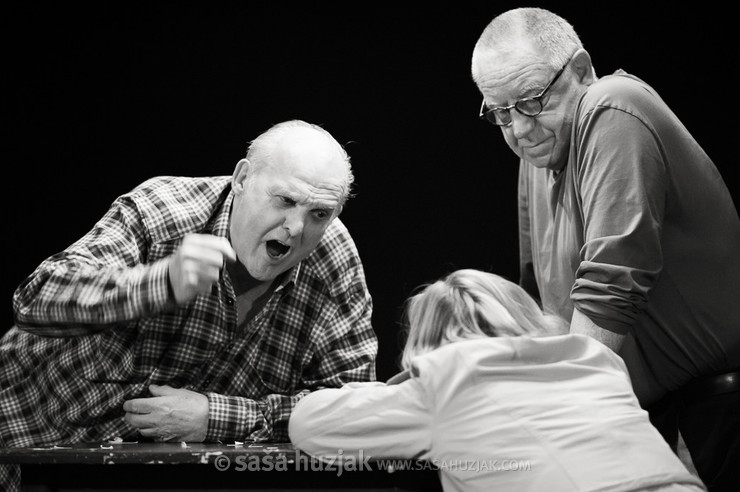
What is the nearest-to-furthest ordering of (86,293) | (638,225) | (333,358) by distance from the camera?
1. (86,293)
2. (638,225)
3. (333,358)

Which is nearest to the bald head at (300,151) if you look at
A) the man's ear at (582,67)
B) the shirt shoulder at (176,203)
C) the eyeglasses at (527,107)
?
the shirt shoulder at (176,203)

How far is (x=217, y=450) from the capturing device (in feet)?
6.48

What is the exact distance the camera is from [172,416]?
2.34 meters

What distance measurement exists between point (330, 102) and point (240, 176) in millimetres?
1144

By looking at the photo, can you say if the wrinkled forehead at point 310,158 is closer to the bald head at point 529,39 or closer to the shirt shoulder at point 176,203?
the shirt shoulder at point 176,203

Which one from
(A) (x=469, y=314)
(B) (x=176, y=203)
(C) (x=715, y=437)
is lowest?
(C) (x=715, y=437)

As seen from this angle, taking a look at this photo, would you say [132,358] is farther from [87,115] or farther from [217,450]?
[87,115]

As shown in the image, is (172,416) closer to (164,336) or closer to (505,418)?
(164,336)

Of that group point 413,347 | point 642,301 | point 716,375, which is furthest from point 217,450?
point 716,375

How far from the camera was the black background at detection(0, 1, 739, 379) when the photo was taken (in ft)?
11.9

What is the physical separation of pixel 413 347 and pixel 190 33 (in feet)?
6.87

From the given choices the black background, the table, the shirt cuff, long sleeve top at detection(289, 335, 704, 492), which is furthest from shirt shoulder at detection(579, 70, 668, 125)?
the black background

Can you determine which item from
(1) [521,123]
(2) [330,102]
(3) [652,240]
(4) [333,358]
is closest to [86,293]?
(4) [333,358]

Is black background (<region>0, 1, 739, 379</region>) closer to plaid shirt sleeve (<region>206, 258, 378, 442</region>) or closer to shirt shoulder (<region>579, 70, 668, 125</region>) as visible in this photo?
plaid shirt sleeve (<region>206, 258, 378, 442</region>)
